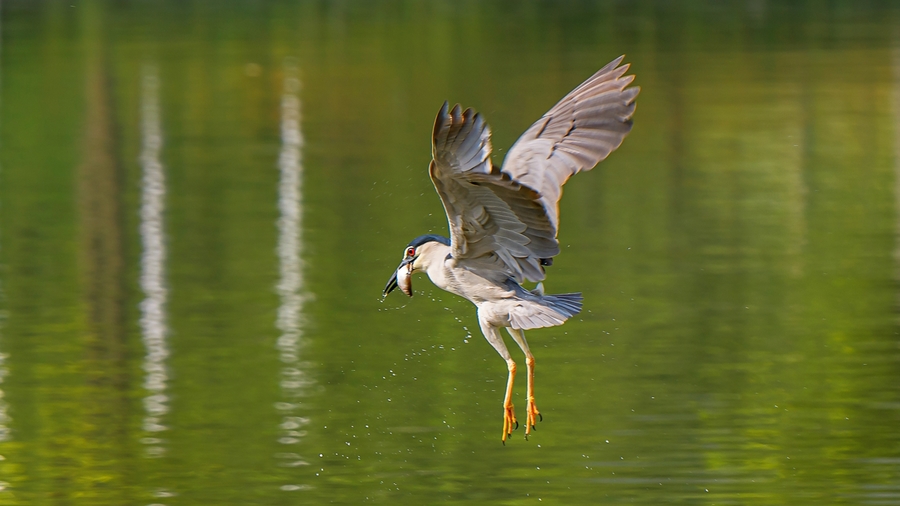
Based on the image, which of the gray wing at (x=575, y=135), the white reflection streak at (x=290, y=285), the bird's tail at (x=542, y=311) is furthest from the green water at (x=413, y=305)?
the gray wing at (x=575, y=135)

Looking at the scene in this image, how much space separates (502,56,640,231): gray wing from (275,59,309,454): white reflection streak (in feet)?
7.05

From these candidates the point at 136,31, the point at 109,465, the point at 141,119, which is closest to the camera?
the point at 109,465

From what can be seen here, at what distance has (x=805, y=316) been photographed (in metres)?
13.1

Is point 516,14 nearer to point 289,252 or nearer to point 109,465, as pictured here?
point 289,252

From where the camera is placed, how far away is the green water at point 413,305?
31.1ft

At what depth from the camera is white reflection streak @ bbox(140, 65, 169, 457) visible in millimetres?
10786

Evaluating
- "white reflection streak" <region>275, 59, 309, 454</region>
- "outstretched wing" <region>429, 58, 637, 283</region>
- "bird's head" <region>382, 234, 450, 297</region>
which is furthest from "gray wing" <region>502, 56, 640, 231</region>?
"white reflection streak" <region>275, 59, 309, 454</region>

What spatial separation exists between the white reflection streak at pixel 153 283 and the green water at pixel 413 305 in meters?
0.04

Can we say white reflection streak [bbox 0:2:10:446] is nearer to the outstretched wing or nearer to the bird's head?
the bird's head

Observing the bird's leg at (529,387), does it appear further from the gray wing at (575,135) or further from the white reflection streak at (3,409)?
the white reflection streak at (3,409)

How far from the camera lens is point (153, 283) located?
48.4 ft

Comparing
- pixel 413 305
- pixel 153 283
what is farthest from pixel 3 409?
pixel 153 283

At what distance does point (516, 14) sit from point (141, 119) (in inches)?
689

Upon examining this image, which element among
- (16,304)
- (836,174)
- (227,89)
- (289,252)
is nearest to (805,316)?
(289,252)
